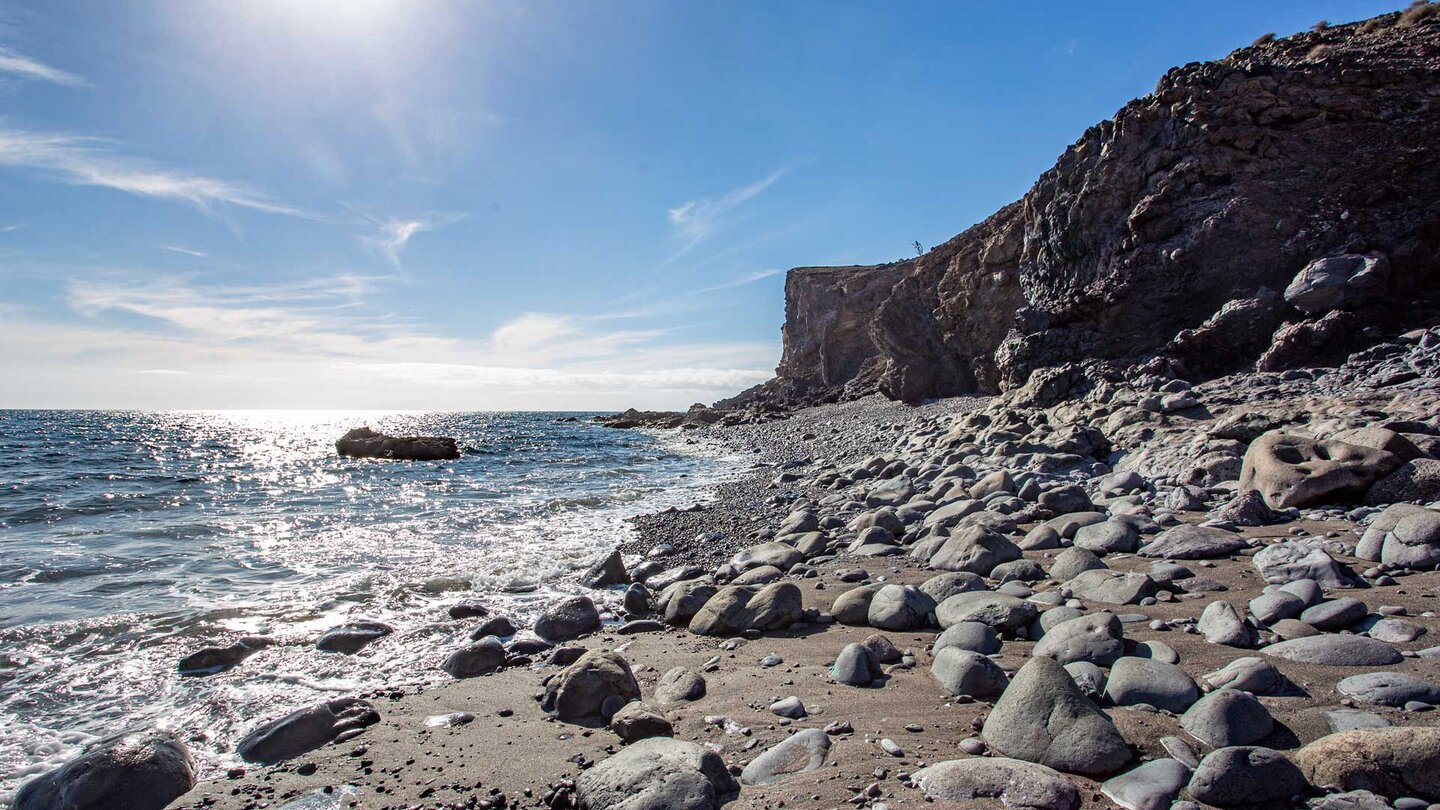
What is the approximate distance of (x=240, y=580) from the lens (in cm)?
812

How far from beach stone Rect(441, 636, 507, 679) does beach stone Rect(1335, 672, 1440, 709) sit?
5281 mm

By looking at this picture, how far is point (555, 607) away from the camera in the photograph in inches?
250

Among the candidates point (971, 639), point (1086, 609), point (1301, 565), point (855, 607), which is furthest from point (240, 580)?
point (1301, 565)

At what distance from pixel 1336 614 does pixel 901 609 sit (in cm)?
249

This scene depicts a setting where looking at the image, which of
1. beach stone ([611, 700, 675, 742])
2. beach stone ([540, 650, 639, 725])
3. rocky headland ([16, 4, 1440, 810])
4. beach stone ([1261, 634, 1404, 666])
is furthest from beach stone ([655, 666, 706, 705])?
beach stone ([1261, 634, 1404, 666])

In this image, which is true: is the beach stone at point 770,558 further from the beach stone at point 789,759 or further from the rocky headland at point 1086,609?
the beach stone at point 789,759

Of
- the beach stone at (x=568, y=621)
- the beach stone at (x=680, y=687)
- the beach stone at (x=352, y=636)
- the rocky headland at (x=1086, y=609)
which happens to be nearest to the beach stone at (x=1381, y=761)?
the rocky headland at (x=1086, y=609)

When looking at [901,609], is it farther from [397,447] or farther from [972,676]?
[397,447]

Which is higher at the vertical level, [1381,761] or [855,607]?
[1381,761]

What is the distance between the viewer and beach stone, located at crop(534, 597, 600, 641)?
6.01 m

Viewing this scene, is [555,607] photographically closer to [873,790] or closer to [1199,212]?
[873,790]

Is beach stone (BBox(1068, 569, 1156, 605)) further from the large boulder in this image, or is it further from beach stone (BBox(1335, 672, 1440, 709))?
the large boulder

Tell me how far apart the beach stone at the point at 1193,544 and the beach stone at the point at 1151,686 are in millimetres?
2657

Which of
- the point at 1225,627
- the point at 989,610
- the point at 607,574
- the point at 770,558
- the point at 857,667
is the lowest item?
the point at 607,574
